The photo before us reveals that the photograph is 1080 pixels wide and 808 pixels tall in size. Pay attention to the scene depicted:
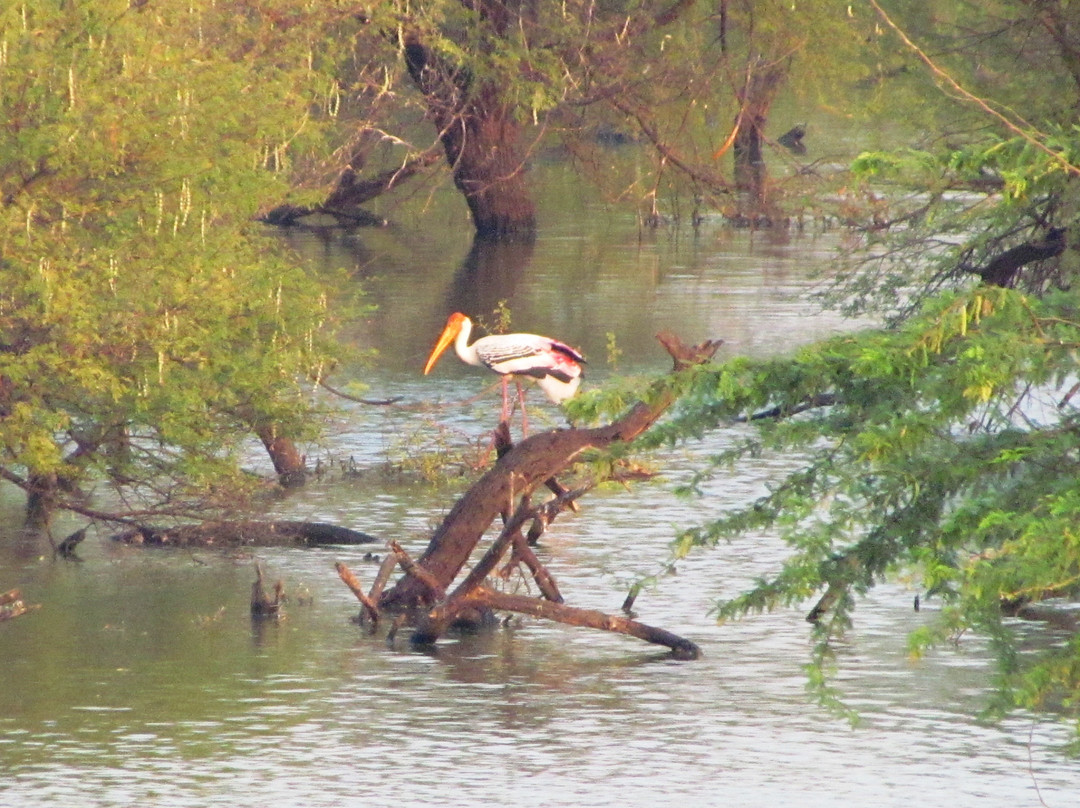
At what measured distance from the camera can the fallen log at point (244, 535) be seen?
16703 mm

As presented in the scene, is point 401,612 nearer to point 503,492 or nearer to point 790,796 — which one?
point 503,492

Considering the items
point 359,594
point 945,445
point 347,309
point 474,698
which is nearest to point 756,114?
point 347,309

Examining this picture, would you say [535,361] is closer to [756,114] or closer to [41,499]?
[41,499]

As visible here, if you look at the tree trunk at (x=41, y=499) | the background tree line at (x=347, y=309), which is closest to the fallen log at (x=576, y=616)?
the background tree line at (x=347, y=309)

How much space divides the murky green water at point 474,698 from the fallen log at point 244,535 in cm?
19

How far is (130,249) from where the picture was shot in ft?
49.5

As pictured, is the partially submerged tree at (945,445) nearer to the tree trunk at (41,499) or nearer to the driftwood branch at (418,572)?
the driftwood branch at (418,572)

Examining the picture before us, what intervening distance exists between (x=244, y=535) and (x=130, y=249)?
2823 millimetres

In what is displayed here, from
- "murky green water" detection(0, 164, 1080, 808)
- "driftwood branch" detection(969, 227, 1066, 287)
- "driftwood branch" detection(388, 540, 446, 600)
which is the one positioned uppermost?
"driftwood branch" detection(969, 227, 1066, 287)

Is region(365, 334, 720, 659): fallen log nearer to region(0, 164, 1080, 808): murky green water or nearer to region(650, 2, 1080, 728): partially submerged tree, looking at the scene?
region(0, 164, 1080, 808): murky green water

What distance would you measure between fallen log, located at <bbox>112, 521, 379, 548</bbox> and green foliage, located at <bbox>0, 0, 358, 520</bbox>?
16.7 inches

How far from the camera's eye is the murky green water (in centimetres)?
1081

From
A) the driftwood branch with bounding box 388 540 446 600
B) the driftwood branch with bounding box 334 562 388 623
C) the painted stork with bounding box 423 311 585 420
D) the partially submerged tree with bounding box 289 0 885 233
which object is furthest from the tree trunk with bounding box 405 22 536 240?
the driftwood branch with bounding box 388 540 446 600

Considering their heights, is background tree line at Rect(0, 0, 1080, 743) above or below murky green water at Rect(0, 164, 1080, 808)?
above
